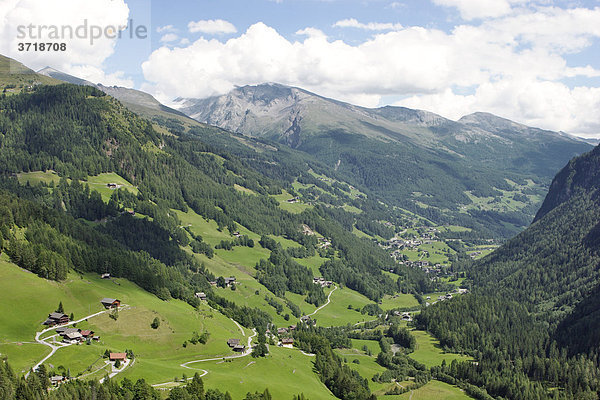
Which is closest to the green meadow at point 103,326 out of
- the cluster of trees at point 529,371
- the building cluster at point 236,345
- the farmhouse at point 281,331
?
the building cluster at point 236,345

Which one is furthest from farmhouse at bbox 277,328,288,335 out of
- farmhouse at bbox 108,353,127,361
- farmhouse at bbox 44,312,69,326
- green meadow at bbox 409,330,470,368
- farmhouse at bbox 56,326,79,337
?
farmhouse at bbox 56,326,79,337

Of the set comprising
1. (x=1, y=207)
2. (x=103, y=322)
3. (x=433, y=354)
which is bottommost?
(x=433, y=354)

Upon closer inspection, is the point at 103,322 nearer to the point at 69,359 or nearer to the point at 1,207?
the point at 69,359

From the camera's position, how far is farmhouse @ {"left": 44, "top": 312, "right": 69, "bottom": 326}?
399 ft

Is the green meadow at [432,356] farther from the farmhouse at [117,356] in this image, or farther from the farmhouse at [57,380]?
the farmhouse at [57,380]

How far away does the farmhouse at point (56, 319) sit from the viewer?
122 metres

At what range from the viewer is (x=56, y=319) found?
122m

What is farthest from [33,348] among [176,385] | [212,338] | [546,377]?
[546,377]

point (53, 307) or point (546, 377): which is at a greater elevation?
point (53, 307)

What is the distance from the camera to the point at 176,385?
102188 mm

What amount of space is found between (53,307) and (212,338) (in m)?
44.4

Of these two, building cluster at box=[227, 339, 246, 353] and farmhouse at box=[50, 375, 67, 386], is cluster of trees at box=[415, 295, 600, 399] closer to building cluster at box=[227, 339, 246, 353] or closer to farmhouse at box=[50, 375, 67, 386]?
building cluster at box=[227, 339, 246, 353]

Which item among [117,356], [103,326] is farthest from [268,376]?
[103,326]

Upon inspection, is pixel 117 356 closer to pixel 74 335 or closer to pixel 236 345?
pixel 74 335
